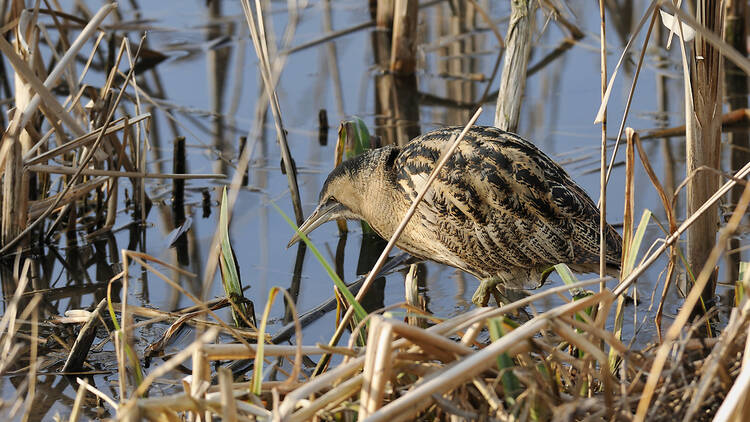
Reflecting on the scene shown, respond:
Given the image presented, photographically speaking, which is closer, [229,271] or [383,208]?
[229,271]

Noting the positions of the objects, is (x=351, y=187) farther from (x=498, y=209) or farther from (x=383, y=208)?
(x=498, y=209)

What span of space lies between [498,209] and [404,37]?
253 centimetres

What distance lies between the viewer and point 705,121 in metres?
2.91

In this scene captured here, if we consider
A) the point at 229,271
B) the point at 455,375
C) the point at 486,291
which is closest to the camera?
the point at 455,375

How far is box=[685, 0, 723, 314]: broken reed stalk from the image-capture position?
2811 millimetres

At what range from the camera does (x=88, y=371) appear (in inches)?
116

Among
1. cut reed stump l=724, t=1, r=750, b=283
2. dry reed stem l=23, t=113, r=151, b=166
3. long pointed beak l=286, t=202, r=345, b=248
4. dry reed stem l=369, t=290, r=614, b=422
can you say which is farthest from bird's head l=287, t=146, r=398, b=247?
dry reed stem l=369, t=290, r=614, b=422

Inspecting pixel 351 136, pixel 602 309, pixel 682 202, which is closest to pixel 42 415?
pixel 602 309

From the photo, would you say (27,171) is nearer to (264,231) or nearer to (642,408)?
(264,231)

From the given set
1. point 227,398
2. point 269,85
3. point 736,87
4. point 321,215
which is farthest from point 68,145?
point 736,87

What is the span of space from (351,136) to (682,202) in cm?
154

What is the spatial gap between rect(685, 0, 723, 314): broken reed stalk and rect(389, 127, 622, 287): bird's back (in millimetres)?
424

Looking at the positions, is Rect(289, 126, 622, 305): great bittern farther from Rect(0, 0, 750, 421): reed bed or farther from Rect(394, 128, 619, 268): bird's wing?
Rect(0, 0, 750, 421): reed bed

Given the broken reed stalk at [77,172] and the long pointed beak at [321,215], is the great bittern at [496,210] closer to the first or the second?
the long pointed beak at [321,215]
